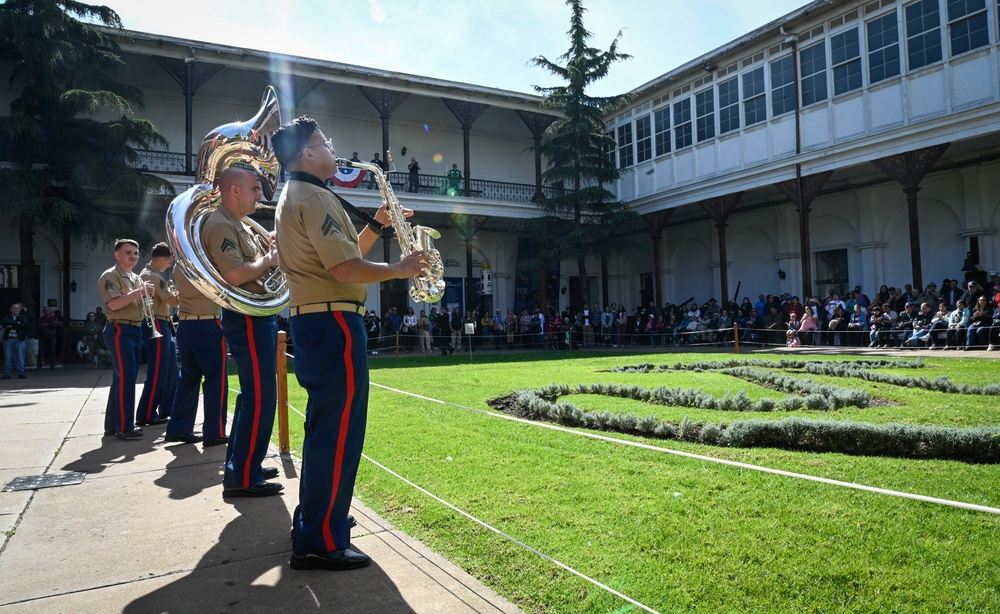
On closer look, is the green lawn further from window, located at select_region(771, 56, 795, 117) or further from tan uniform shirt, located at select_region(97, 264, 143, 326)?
window, located at select_region(771, 56, 795, 117)

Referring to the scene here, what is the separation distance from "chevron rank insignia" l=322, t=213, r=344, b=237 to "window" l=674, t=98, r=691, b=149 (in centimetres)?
2438

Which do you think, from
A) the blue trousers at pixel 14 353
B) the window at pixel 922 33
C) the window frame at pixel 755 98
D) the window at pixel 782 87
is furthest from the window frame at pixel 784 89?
the blue trousers at pixel 14 353

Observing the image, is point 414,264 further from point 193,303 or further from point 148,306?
point 148,306

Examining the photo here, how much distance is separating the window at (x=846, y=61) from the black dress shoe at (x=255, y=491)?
2130cm

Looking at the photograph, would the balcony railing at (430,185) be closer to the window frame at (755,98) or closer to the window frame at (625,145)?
the window frame at (625,145)

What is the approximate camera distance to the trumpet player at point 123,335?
20.1ft

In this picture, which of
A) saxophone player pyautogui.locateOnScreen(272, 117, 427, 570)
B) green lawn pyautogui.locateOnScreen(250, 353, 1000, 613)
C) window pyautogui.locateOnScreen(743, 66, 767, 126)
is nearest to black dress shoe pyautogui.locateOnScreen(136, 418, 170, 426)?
green lawn pyautogui.locateOnScreen(250, 353, 1000, 613)

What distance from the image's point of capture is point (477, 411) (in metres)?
7.04

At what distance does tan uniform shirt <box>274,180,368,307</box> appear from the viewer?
2.94 meters

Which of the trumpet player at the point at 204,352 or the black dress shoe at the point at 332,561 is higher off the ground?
the trumpet player at the point at 204,352

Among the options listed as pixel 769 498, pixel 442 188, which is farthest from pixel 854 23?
pixel 769 498

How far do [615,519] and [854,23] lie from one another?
2158cm

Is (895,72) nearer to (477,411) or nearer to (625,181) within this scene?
(625,181)

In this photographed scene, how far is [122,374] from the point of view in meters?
6.14
